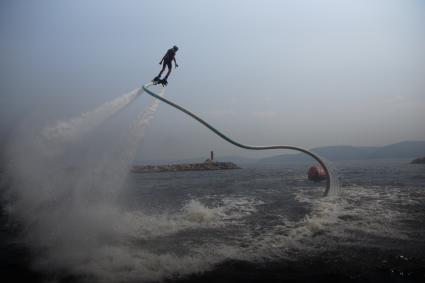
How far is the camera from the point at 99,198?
2128 cm

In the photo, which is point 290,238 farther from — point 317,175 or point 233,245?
point 317,175

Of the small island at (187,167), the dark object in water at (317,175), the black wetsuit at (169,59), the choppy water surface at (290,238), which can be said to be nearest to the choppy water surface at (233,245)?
the choppy water surface at (290,238)

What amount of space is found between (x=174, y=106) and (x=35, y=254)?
8.55m

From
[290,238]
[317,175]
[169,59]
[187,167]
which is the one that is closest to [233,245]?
[290,238]

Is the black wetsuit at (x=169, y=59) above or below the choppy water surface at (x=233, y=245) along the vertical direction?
above

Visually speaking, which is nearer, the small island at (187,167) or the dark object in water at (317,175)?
the dark object in water at (317,175)

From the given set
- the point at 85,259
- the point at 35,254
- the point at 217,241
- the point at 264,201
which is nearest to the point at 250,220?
the point at 217,241

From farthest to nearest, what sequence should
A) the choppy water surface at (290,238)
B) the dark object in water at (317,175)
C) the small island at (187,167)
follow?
1. the small island at (187,167)
2. the dark object in water at (317,175)
3. the choppy water surface at (290,238)

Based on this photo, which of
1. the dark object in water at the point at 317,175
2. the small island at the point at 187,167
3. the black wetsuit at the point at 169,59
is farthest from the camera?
the small island at the point at 187,167

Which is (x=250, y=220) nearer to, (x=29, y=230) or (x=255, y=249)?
(x=255, y=249)

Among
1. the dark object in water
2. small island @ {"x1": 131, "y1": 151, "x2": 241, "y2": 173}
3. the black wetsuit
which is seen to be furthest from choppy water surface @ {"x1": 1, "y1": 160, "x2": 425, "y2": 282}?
small island @ {"x1": 131, "y1": 151, "x2": 241, "y2": 173}

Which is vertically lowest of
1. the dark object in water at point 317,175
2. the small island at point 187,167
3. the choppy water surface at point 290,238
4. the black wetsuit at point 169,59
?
the small island at point 187,167

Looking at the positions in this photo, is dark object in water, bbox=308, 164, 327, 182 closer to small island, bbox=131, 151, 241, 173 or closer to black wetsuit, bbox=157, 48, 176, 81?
black wetsuit, bbox=157, 48, 176, 81

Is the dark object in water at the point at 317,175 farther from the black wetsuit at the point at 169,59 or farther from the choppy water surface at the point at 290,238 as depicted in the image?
the black wetsuit at the point at 169,59
